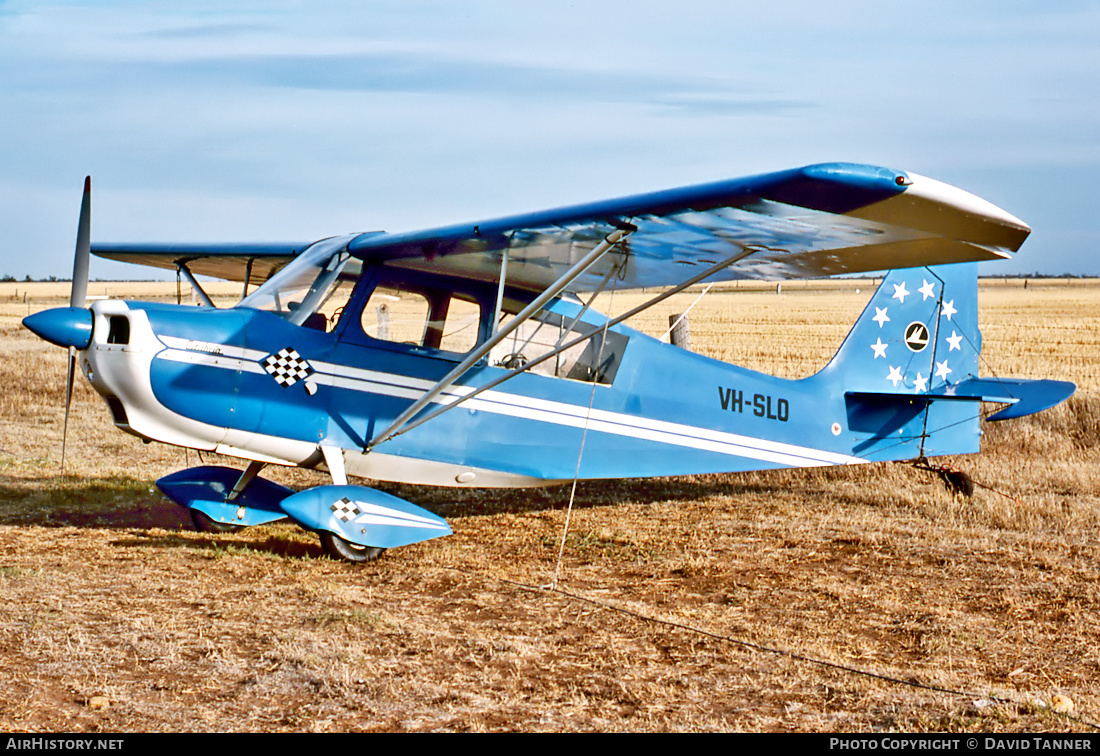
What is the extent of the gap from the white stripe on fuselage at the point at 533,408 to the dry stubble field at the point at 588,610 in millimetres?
561

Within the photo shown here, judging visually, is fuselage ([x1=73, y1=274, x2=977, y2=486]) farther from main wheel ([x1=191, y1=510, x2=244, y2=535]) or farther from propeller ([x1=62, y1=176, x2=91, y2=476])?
main wheel ([x1=191, y1=510, x2=244, y2=535])

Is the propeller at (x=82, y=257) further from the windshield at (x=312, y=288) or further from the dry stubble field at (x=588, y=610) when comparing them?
the dry stubble field at (x=588, y=610)

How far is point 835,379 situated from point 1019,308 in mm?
40177

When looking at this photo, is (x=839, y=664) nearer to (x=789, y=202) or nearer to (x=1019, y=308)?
(x=789, y=202)

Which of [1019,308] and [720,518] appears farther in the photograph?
[1019,308]

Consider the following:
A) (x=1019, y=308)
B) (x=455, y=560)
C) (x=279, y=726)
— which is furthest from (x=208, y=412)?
(x=1019, y=308)

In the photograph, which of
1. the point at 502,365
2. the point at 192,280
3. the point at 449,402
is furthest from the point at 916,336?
the point at 192,280

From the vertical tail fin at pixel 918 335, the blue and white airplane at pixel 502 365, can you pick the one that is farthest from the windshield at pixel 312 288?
the vertical tail fin at pixel 918 335

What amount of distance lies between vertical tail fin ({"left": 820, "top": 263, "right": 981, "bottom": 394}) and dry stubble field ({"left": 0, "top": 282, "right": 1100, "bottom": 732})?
44.0 inches

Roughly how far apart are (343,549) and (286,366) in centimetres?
133

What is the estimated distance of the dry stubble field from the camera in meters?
4.28

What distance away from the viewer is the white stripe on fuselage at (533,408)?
6.84m

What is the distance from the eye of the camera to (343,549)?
7051 mm

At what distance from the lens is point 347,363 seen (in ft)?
23.7
